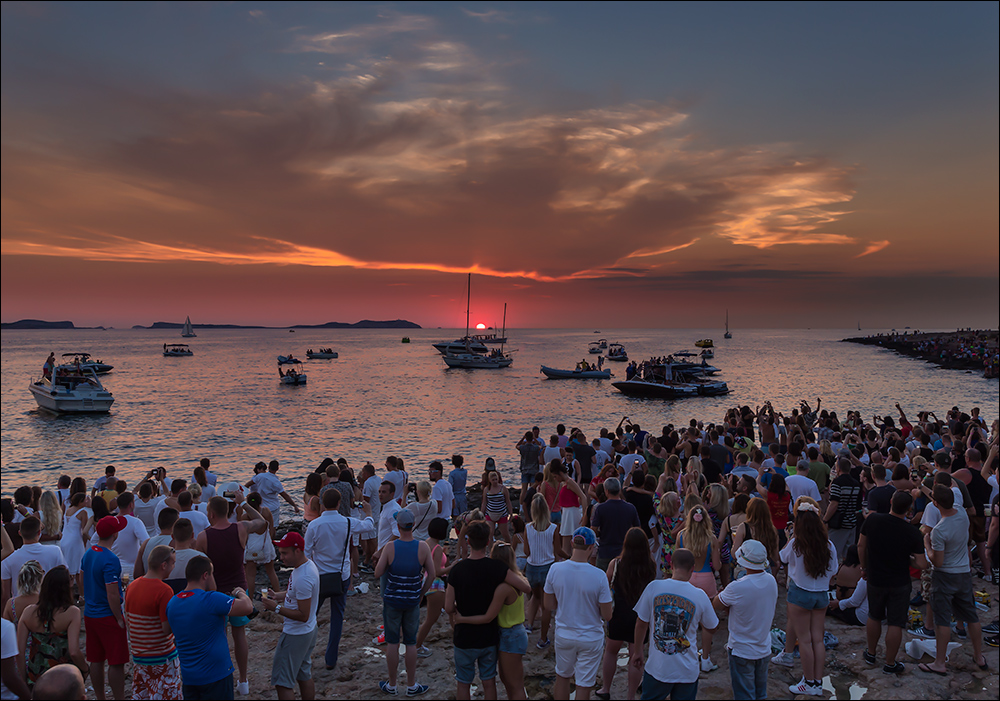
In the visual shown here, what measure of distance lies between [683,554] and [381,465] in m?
23.8

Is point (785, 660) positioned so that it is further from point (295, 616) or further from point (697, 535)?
point (295, 616)

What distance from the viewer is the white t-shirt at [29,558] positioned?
5.45 meters

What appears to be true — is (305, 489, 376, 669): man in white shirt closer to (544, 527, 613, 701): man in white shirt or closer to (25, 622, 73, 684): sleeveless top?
(25, 622, 73, 684): sleeveless top

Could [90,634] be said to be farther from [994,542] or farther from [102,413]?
[102,413]

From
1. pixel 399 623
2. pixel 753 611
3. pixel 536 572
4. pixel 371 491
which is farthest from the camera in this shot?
pixel 371 491

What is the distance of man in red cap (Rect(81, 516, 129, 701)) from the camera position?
16.8 ft

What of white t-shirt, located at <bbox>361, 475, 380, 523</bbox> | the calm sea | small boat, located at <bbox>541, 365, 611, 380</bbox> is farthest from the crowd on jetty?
small boat, located at <bbox>541, 365, 611, 380</bbox>

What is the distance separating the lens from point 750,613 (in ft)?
16.0

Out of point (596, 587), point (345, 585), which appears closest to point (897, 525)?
point (596, 587)

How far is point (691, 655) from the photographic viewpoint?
14.5 feet

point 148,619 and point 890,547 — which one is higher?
point 890,547

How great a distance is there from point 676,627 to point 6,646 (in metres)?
5.13

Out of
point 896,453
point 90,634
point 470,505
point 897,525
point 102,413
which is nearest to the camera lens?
point 90,634

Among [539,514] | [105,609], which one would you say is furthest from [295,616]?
[539,514]
